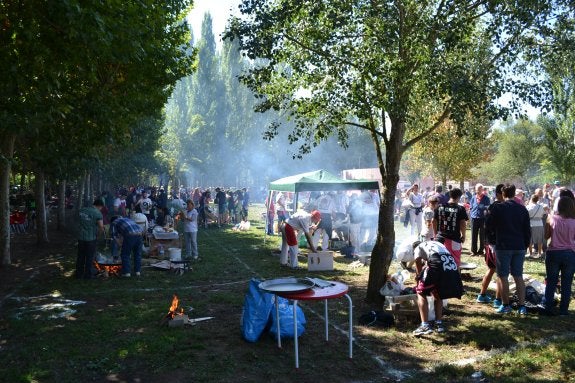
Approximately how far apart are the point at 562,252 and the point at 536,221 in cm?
557

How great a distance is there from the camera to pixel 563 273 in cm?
692

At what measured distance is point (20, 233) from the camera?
2005 cm

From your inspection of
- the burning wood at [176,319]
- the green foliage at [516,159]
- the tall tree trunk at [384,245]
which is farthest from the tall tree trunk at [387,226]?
the green foliage at [516,159]

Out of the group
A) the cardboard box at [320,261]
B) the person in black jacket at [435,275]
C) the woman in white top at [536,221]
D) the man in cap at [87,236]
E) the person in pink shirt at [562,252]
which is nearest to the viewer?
the person in black jacket at [435,275]

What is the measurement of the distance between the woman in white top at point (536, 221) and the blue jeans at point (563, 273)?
4782mm

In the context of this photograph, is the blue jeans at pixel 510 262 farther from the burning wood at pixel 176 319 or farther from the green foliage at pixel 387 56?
the burning wood at pixel 176 319

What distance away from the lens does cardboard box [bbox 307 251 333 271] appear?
11203mm

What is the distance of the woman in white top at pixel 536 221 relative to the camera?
1170cm

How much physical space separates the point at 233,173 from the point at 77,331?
5852 cm

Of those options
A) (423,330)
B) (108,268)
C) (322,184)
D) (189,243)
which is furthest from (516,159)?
(423,330)

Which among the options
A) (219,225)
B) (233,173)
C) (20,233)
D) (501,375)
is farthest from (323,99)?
(233,173)

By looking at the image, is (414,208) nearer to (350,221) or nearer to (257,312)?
(350,221)

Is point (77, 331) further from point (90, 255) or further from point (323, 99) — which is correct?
point (323, 99)

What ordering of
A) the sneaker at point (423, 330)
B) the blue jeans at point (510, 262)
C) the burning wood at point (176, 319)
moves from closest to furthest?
the sneaker at point (423, 330) → the burning wood at point (176, 319) → the blue jeans at point (510, 262)
